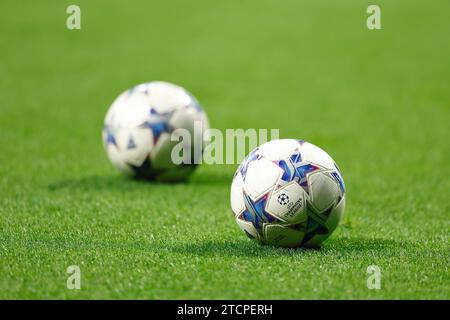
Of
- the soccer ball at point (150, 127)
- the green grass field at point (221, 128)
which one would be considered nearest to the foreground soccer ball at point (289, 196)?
the green grass field at point (221, 128)

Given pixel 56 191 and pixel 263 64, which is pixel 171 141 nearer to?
pixel 56 191

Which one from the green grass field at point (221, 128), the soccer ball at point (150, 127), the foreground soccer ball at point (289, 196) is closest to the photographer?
the green grass field at point (221, 128)

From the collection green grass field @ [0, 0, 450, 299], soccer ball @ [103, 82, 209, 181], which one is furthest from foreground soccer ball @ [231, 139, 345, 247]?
soccer ball @ [103, 82, 209, 181]

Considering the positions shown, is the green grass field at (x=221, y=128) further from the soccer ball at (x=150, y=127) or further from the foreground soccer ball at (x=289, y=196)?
the soccer ball at (x=150, y=127)

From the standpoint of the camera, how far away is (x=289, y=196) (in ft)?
19.3

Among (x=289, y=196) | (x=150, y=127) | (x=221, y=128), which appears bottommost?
(x=221, y=128)

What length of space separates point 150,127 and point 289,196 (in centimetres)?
312

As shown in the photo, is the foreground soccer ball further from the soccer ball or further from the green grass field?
the soccer ball

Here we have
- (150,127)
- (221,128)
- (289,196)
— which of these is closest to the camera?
(289,196)

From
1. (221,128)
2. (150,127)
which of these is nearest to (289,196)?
(150,127)

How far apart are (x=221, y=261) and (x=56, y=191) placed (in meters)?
3.38

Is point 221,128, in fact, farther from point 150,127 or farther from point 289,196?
point 289,196

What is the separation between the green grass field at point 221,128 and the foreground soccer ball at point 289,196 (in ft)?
0.55

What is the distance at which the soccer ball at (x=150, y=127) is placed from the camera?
8625 mm
